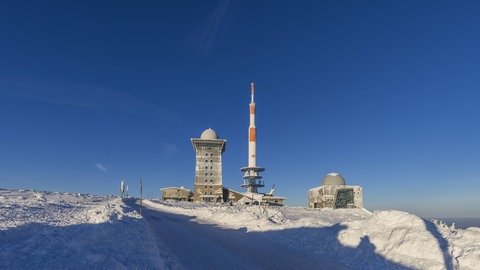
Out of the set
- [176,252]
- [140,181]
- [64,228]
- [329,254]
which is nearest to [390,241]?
[329,254]

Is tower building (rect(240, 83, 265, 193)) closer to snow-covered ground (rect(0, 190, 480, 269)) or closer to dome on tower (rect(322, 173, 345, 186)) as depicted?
dome on tower (rect(322, 173, 345, 186))

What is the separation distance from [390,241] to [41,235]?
1656 cm

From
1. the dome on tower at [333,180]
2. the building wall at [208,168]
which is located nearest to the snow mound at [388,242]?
the dome on tower at [333,180]

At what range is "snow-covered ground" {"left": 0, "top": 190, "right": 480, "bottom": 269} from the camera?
28.9 ft

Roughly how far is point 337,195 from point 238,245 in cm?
6562

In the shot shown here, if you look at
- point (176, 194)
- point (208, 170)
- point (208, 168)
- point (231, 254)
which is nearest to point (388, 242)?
point (231, 254)

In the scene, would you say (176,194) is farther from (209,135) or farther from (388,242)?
(388,242)

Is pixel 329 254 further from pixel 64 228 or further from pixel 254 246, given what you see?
pixel 64 228

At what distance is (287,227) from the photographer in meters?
21.4

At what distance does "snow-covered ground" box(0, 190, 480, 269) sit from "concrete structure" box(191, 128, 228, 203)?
207 feet

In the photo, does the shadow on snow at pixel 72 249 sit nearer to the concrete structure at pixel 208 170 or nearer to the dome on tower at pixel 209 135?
the concrete structure at pixel 208 170

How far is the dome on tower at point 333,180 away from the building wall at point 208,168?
2982 cm

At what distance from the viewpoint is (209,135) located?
92.1 metres

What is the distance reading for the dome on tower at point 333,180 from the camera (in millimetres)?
79625
